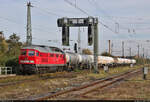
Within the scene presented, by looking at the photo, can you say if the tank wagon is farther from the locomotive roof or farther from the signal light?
the signal light

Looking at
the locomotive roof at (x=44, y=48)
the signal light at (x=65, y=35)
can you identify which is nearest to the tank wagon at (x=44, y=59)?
the locomotive roof at (x=44, y=48)

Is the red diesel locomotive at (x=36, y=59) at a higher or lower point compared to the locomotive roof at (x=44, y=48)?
lower

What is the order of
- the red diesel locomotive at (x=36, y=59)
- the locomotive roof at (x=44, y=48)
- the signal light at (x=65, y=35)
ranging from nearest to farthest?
1. the red diesel locomotive at (x=36, y=59)
2. the locomotive roof at (x=44, y=48)
3. the signal light at (x=65, y=35)

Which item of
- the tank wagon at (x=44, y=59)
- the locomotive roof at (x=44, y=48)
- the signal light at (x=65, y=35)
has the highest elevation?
the signal light at (x=65, y=35)

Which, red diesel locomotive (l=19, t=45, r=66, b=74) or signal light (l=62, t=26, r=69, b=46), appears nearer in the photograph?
red diesel locomotive (l=19, t=45, r=66, b=74)

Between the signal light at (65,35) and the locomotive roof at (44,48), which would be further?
the signal light at (65,35)

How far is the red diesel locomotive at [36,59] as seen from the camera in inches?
1125

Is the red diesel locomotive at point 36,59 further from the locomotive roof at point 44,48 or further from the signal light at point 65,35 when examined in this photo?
the signal light at point 65,35

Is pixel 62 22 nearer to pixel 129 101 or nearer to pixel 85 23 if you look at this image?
pixel 85 23

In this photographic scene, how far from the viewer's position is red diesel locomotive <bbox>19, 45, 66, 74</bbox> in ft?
93.7

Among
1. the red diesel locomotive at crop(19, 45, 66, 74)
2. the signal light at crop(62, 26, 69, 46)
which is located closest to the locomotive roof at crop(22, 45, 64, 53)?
the red diesel locomotive at crop(19, 45, 66, 74)

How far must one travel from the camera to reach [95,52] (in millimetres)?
34375

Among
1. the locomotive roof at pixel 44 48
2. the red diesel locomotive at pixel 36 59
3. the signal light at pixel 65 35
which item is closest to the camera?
the red diesel locomotive at pixel 36 59

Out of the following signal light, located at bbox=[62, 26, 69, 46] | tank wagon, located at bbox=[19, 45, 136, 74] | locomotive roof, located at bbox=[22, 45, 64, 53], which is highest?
signal light, located at bbox=[62, 26, 69, 46]
